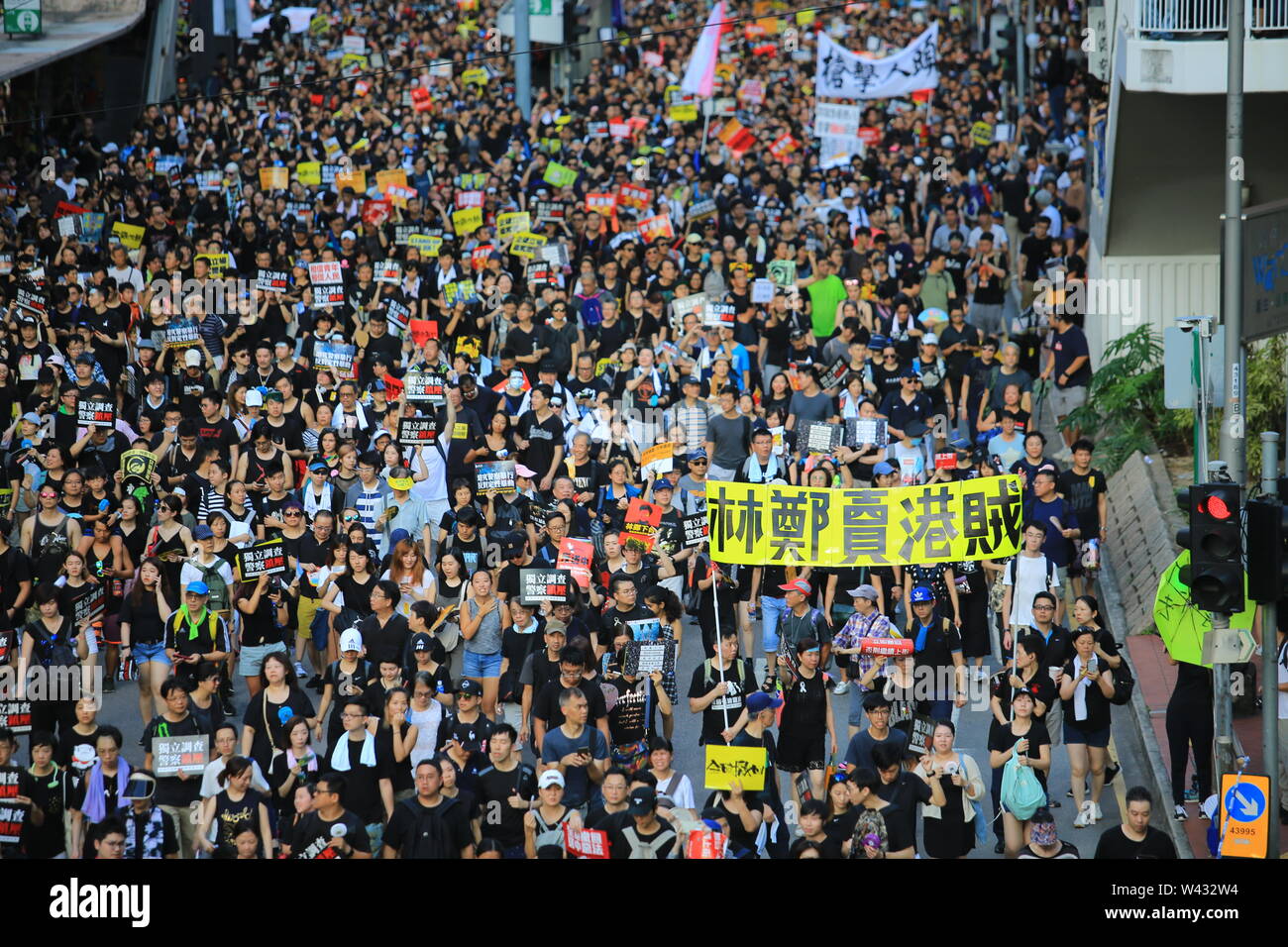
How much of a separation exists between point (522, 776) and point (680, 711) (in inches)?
117

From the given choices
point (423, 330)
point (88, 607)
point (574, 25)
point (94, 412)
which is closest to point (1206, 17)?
point (423, 330)

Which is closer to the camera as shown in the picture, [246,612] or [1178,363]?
[1178,363]

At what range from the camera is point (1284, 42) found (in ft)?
55.9

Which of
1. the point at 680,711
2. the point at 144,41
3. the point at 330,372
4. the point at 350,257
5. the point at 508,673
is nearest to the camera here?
the point at 508,673

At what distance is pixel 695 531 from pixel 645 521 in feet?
1.47

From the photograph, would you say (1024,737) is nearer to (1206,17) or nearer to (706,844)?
(706,844)

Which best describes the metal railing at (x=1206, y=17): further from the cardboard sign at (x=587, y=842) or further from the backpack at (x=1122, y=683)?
the cardboard sign at (x=587, y=842)

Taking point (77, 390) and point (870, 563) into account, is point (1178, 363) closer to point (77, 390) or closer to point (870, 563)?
point (870, 563)

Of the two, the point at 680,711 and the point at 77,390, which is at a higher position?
the point at 77,390

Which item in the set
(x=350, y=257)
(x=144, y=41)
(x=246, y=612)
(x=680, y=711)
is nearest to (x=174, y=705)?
(x=246, y=612)

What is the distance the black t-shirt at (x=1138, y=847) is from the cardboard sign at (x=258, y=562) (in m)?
6.74

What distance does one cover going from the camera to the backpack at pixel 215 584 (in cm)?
1378

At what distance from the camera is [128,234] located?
73.6 ft

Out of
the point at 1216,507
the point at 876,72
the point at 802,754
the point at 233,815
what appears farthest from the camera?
the point at 876,72
